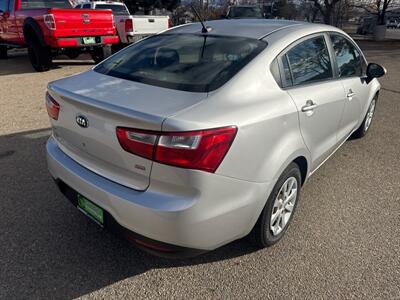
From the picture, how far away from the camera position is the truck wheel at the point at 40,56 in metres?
9.03

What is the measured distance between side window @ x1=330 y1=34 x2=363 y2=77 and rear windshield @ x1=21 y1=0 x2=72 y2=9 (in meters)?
9.19

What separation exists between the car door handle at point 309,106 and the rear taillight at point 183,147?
925mm

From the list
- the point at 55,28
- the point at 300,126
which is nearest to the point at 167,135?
the point at 300,126

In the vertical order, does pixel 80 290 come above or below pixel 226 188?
below

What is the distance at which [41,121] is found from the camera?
17.7ft

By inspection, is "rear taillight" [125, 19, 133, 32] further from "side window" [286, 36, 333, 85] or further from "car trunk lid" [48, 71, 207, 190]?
"car trunk lid" [48, 71, 207, 190]

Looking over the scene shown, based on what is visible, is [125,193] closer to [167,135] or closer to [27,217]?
[167,135]

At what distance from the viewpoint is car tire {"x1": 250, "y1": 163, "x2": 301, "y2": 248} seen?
2405mm

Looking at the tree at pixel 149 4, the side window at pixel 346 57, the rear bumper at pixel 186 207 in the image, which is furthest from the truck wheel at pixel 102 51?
the tree at pixel 149 4

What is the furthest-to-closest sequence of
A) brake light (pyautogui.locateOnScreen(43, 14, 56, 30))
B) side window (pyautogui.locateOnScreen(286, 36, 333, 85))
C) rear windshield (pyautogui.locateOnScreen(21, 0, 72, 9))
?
1. rear windshield (pyautogui.locateOnScreen(21, 0, 72, 9))
2. brake light (pyautogui.locateOnScreen(43, 14, 56, 30))
3. side window (pyautogui.locateOnScreen(286, 36, 333, 85))

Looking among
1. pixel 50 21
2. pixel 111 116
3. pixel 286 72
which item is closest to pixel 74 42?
pixel 50 21

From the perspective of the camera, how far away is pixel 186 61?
2602 mm

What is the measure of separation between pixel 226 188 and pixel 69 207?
1.76 m

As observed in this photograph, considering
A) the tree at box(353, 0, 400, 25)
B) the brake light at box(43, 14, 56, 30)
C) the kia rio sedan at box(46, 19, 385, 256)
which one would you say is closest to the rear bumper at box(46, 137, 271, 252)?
the kia rio sedan at box(46, 19, 385, 256)
